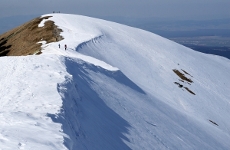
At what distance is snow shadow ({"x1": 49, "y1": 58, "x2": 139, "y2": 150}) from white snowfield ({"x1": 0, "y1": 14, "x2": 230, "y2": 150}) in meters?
0.05

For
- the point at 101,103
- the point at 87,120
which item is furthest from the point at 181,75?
the point at 87,120

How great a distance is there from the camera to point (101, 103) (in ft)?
62.4

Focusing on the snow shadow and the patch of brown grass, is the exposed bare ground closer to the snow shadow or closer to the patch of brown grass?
the patch of brown grass

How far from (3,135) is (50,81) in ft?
22.7

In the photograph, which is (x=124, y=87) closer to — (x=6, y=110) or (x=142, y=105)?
(x=142, y=105)

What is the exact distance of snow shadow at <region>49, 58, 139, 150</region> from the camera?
40.0 feet

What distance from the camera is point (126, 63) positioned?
141 ft

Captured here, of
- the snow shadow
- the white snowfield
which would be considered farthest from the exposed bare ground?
the snow shadow

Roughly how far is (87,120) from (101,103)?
13.4ft

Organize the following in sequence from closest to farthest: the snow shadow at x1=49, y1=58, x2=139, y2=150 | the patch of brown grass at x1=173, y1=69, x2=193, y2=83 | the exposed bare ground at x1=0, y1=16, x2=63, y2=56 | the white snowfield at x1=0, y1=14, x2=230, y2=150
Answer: the white snowfield at x1=0, y1=14, x2=230, y2=150
the snow shadow at x1=49, y1=58, x2=139, y2=150
the exposed bare ground at x1=0, y1=16, x2=63, y2=56
the patch of brown grass at x1=173, y1=69, x2=193, y2=83

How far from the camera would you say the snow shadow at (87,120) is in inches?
480

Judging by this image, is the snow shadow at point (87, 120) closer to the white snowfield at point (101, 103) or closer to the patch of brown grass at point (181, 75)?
the white snowfield at point (101, 103)

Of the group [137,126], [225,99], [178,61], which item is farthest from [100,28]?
[137,126]

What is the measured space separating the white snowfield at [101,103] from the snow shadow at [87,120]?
5cm
